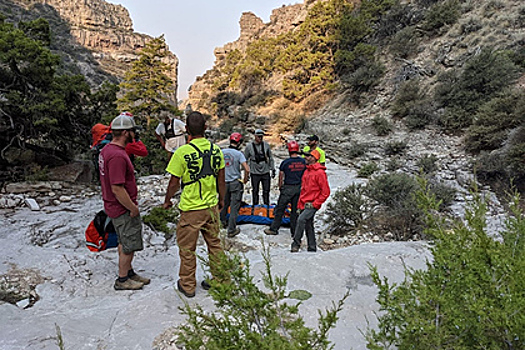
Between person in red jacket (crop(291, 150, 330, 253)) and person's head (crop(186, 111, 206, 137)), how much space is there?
1797 millimetres

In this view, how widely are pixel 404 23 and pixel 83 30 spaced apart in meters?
61.5

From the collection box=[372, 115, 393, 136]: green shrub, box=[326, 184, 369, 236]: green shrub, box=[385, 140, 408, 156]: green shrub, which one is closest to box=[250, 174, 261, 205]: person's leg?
box=[326, 184, 369, 236]: green shrub

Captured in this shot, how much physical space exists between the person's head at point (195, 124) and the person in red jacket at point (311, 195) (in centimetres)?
180

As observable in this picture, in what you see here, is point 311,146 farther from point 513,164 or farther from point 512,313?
point 513,164

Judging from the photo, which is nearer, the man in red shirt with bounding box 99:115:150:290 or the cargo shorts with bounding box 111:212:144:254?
the man in red shirt with bounding box 99:115:150:290

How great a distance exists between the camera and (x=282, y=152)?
46.1ft

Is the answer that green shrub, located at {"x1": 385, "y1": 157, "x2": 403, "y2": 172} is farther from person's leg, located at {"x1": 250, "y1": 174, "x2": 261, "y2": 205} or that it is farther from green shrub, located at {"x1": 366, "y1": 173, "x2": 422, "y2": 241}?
person's leg, located at {"x1": 250, "y1": 174, "x2": 261, "y2": 205}

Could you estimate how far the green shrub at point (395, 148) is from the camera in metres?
11.2

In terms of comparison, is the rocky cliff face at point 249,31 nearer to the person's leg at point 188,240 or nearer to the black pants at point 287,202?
the black pants at point 287,202

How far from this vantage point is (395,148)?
1133 cm

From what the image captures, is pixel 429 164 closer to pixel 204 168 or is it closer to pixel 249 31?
pixel 204 168

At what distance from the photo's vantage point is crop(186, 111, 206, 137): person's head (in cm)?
258

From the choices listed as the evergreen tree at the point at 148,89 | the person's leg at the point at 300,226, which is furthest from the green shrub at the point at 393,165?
the evergreen tree at the point at 148,89

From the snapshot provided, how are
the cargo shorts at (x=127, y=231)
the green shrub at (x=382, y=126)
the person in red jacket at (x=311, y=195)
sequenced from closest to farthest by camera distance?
the cargo shorts at (x=127, y=231) < the person in red jacket at (x=311, y=195) < the green shrub at (x=382, y=126)
